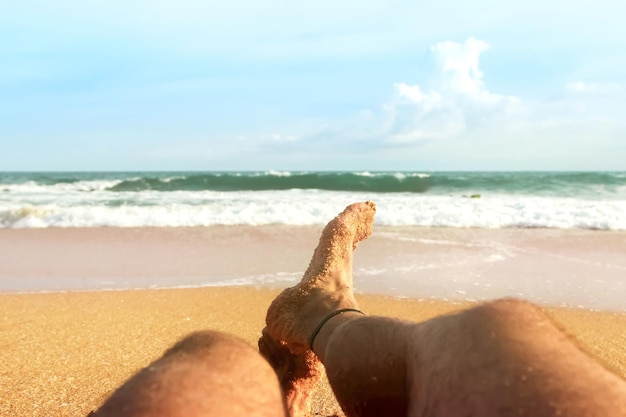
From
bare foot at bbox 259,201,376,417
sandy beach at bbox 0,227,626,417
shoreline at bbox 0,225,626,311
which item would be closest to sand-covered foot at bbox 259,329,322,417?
bare foot at bbox 259,201,376,417

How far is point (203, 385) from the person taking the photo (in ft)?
2.47

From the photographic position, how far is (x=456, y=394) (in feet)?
2.73

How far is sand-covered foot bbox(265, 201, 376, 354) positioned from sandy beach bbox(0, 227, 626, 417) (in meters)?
0.44

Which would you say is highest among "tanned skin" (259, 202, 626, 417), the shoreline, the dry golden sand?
"tanned skin" (259, 202, 626, 417)

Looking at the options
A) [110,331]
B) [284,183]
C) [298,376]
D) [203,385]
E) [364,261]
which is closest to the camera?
[203,385]

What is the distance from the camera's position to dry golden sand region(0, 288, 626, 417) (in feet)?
7.00

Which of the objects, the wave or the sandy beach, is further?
the wave

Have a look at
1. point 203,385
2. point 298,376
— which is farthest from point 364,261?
point 203,385

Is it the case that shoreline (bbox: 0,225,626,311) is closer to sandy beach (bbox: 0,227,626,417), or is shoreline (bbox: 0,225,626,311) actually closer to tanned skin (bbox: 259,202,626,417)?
sandy beach (bbox: 0,227,626,417)

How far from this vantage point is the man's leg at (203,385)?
27.7 inches

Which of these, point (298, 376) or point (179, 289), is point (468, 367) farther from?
point (179, 289)

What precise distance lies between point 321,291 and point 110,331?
65.0 inches

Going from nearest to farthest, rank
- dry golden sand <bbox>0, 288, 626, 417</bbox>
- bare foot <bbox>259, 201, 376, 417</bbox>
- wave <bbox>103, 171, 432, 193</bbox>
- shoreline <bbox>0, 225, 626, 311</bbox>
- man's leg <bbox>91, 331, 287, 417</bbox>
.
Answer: man's leg <bbox>91, 331, 287, 417</bbox>
bare foot <bbox>259, 201, 376, 417</bbox>
dry golden sand <bbox>0, 288, 626, 417</bbox>
shoreline <bbox>0, 225, 626, 311</bbox>
wave <bbox>103, 171, 432, 193</bbox>

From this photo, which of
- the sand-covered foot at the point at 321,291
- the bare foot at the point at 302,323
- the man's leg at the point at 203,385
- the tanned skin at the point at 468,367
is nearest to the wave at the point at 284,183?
the sand-covered foot at the point at 321,291
